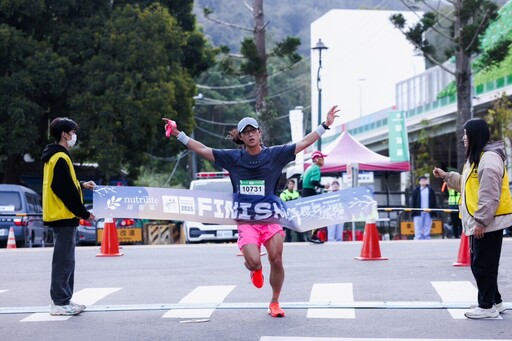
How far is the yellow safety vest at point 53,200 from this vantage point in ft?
32.0

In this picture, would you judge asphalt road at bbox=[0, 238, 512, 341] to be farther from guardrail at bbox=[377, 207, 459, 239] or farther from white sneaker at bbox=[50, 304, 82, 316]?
guardrail at bbox=[377, 207, 459, 239]

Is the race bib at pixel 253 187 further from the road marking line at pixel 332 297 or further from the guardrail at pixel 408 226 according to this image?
the guardrail at pixel 408 226

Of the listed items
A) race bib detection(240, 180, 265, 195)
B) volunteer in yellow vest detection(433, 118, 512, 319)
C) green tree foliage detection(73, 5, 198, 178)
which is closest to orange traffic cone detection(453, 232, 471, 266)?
volunteer in yellow vest detection(433, 118, 512, 319)

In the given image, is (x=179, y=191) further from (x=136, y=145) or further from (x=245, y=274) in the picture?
(x=136, y=145)

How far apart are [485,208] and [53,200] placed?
3.98 m

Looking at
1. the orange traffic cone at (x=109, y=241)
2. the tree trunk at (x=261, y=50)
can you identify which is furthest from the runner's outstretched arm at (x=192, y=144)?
the tree trunk at (x=261, y=50)

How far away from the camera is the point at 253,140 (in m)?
9.48

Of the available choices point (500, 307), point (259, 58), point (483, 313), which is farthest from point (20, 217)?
point (483, 313)

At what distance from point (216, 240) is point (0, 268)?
11.3 m

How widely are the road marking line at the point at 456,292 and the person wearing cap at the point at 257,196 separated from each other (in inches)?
65.6

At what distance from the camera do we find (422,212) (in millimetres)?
26266

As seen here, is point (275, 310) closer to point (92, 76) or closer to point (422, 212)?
point (422, 212)

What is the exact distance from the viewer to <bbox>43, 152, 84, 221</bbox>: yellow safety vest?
9742 mm

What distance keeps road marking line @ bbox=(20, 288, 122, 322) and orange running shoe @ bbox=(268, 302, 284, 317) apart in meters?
1.88
